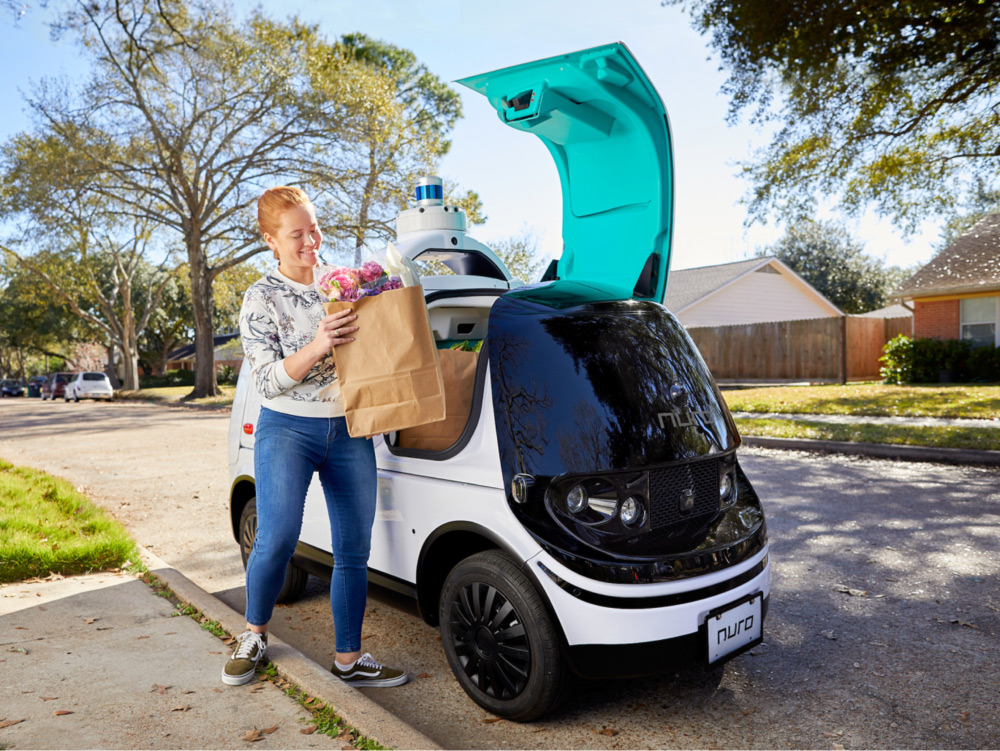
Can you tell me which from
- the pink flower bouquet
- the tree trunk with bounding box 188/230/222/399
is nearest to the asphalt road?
the pink flower bouquet

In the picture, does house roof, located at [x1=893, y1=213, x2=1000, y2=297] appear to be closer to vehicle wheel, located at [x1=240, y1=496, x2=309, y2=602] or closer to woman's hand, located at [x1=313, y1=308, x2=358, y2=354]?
vehicle wheel, located at [x1=240, y1=496, x2=309, y2=602]

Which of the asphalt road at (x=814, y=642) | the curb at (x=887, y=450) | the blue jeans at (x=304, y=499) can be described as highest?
the blue jeans at (x=304, y=499)

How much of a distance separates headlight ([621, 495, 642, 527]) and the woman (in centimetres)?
110

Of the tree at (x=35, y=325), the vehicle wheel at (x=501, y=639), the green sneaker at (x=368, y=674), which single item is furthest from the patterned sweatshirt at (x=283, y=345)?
the tree at (x=35, y=325)

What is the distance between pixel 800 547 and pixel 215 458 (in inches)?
328

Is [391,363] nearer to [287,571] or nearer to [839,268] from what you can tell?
[287,571]

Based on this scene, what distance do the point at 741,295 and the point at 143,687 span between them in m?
34.5

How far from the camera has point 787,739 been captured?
2.71m

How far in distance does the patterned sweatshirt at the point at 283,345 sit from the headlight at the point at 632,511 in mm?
1206

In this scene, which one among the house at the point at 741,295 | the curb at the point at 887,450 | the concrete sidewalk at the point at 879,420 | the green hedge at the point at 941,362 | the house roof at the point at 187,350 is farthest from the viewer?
the house roof at the point at 187,350

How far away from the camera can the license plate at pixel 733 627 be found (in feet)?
8.65

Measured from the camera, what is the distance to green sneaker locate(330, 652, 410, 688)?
10.4 feet

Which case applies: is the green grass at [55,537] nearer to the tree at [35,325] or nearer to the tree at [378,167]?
the tree at [378,167]

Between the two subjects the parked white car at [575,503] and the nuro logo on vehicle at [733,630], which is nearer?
the parked white car at [575,503]
